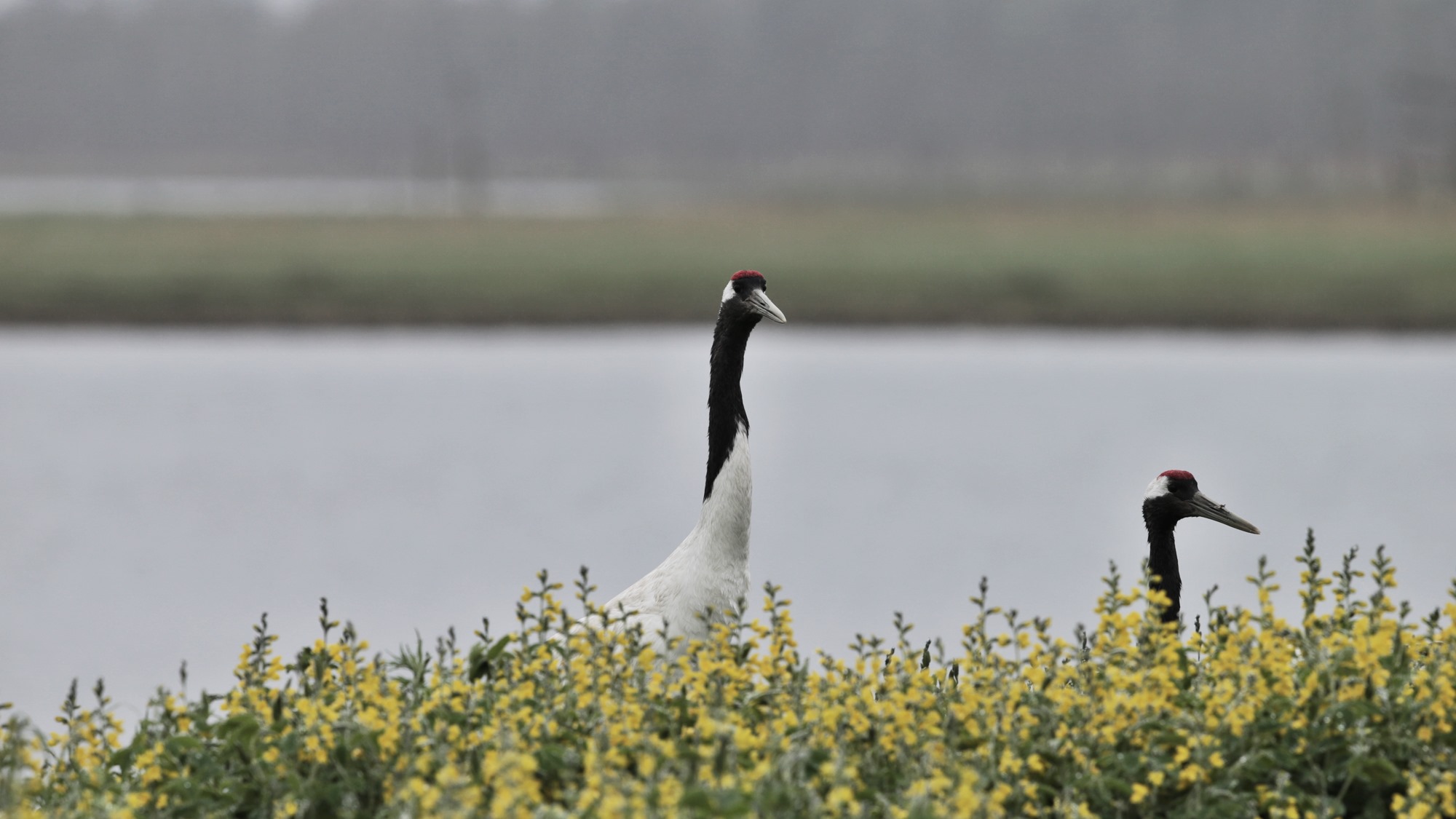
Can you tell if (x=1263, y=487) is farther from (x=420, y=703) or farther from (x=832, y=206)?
(x=832, y=206)

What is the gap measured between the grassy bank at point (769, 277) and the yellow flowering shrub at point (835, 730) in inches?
1176

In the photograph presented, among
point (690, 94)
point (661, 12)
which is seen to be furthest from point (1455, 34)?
point (661, 12)

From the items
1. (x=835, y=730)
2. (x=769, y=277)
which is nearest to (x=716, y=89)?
(x=769, y=277)

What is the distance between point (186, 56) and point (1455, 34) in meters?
114

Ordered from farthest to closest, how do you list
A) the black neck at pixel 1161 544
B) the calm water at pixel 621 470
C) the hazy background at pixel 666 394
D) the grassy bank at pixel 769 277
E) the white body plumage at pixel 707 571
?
the grassy bank at pixel 769 277
the hazy background at pixel 666 394
the calm water at pixel 621 470
the black neck at pixel 1161 544
the white body plumage at pixel 707 571

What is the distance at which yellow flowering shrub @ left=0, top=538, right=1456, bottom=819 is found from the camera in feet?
16.4

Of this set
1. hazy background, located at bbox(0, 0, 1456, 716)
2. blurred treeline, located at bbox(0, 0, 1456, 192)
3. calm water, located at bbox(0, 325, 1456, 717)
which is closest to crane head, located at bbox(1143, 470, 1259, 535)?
calm water, located at bbox(0, 325, 1456, 717)

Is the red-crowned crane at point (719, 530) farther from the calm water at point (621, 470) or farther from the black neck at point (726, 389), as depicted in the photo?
the calm water at point (621, 470)

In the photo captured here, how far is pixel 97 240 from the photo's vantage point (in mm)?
42469

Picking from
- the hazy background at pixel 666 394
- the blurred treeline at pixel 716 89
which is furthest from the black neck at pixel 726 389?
the blurred treeline at pixel 716 89

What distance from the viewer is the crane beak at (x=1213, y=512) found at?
7.81m

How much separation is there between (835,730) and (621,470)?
17.3 m

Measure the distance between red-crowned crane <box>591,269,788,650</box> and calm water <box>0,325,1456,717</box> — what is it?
5.87 m

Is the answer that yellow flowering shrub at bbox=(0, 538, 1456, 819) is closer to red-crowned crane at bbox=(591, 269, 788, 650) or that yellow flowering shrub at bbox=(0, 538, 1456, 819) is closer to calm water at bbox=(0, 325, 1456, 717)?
red-crowned crane at bbox=(591, 269, 788, 650)
